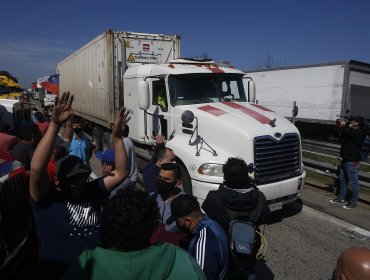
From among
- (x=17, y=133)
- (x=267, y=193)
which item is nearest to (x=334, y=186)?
(x=267, y=193)

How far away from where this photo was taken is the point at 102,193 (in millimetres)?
2592

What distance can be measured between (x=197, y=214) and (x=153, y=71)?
209 inches

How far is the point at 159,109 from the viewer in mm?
7203

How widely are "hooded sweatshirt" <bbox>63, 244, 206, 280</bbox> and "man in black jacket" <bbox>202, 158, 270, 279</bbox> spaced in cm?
128

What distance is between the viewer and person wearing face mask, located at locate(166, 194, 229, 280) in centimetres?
229

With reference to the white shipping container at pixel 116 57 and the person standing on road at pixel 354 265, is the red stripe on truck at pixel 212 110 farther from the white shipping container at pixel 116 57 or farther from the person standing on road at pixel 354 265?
the person standing on road at pixel 354 265

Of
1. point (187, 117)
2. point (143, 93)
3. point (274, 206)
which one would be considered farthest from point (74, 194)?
point (143, 93)

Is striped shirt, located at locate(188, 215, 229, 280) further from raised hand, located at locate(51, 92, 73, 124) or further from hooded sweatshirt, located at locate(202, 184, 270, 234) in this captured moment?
raised hand, located at locate(51, 92, 73, 124)

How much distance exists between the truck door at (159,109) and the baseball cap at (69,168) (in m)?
4.41

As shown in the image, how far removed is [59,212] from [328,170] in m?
7.08

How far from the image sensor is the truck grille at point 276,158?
5473 millimetres

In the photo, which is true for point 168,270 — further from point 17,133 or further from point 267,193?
point 17,133

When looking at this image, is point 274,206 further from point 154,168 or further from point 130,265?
point 130,265

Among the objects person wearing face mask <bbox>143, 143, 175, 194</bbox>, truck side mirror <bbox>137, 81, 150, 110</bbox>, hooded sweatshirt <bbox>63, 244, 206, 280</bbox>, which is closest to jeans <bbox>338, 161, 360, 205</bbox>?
truck side mirror <bbox>137, 81, 150, 110</bbox>
